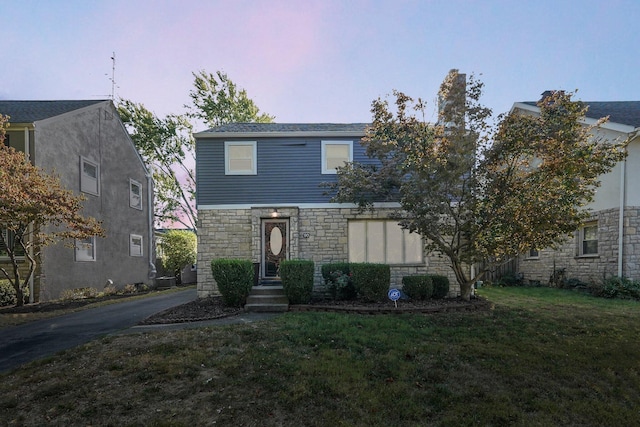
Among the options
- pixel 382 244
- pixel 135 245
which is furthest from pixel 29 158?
pixel 382 244

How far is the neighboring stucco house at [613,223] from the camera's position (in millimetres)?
10062

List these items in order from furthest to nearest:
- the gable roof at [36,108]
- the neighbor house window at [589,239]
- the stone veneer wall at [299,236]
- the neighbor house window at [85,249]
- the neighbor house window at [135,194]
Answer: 1. the neighbor house window at [135,194]
2. the neighbor house window at [85,249]
3. the neighbor house window at [589,239]
4. the gable roof at [36,108]
5. the stone veneer wall at [299,236]

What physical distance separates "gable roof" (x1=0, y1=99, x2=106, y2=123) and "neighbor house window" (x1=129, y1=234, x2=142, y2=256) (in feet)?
20.2

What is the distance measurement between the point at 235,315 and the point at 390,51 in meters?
9.44

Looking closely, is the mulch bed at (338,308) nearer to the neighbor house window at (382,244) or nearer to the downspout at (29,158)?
the neighbor house window at (382,244)

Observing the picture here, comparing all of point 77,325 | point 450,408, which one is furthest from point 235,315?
point 450,408

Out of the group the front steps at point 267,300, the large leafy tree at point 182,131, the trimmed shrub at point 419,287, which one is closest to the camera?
the front steps at point 267,300

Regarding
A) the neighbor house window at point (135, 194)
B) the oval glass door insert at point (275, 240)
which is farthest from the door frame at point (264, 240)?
the neighbor house window at point (135, 194)

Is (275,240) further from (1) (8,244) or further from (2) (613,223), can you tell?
(2) (613,223)

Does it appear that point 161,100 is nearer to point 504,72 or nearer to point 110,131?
point 110,131

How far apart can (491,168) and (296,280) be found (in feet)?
18.3

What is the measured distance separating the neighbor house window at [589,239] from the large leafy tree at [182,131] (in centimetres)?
2099

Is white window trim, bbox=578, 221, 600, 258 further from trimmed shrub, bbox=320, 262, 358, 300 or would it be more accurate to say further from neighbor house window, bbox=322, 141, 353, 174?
trimmed shrub, bbox=320, 262, 358, 300

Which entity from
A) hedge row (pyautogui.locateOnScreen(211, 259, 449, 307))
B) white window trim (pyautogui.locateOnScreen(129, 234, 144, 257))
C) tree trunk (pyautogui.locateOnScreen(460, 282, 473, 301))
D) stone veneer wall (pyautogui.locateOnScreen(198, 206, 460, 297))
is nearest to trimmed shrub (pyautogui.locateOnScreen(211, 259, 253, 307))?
hedge row (pyautogui.locateOnScreen(211, 259, 449, 307))
